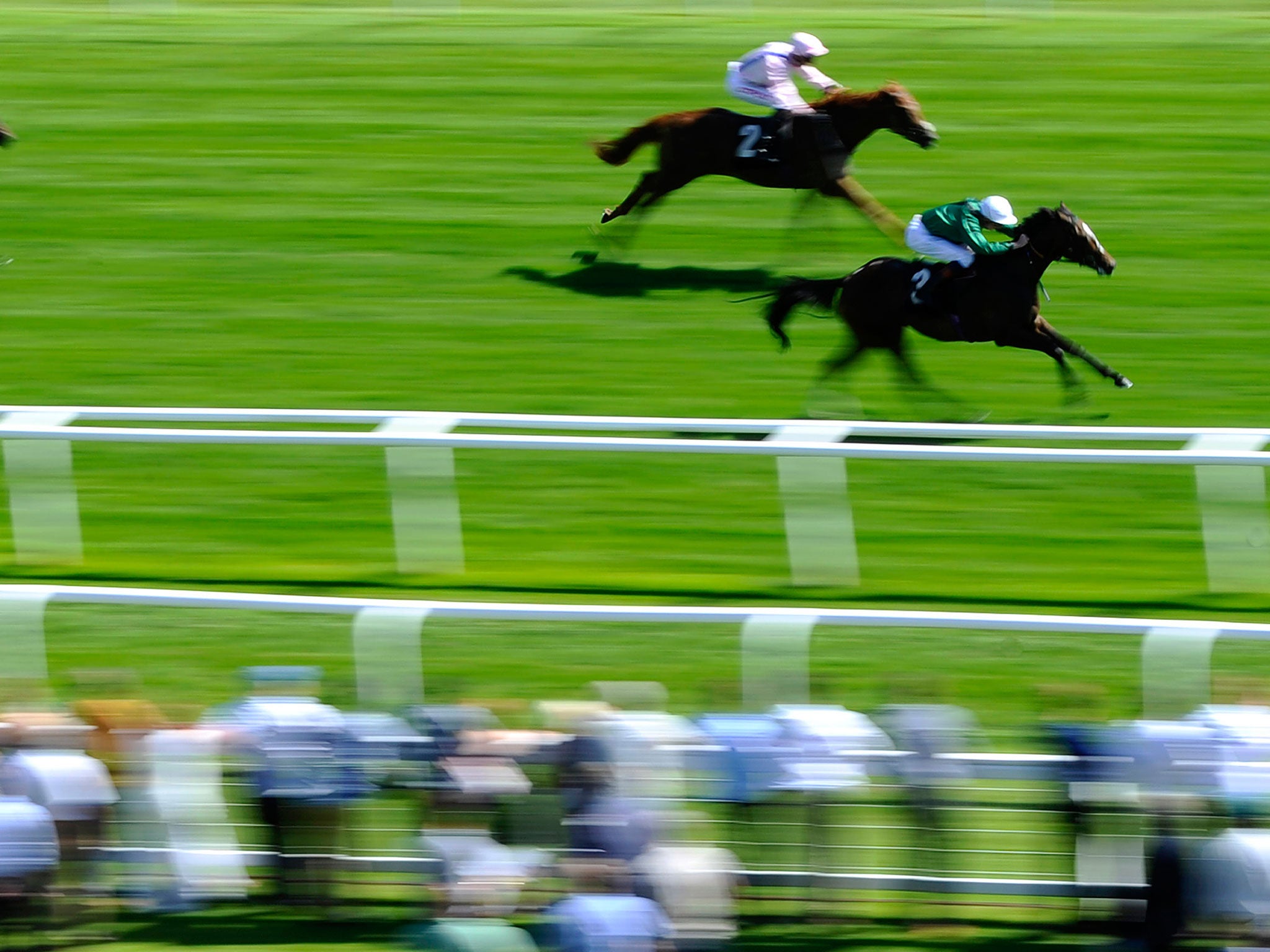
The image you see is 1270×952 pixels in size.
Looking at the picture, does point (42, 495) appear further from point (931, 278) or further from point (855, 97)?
point (855, 97)

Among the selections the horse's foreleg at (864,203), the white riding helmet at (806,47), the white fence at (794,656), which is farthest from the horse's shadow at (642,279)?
the white fence at (794,656)

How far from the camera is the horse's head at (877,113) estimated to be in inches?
401

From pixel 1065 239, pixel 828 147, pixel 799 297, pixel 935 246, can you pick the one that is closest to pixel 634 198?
pixel 828 147

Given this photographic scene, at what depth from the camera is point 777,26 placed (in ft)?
49.9

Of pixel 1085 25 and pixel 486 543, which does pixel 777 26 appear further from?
pixel 486 543

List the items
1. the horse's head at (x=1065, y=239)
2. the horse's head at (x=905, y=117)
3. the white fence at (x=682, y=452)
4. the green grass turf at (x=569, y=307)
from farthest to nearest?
the horse's head at (x=905, y=117), the horse's head at (x=1065, y=239), the white fence at (x=682, y=452), the green grass turf at (x=569, y=307)

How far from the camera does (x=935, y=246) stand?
8758 millimetres

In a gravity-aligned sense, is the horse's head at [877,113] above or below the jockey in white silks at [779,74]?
below

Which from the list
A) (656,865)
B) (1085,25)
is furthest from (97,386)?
(1085,25)

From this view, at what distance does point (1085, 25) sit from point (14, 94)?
840 centimetres

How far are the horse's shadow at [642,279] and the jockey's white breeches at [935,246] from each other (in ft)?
5.80

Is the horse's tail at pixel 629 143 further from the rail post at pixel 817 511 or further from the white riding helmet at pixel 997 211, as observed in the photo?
the rail post at pixel 817 511

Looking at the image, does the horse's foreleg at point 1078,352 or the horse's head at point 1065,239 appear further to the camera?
the horse's foreleg at point 1078,352

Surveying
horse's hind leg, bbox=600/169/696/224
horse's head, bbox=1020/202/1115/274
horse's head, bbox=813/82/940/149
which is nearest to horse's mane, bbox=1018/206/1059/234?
horse's head, bbox=1020/202/1115/274
